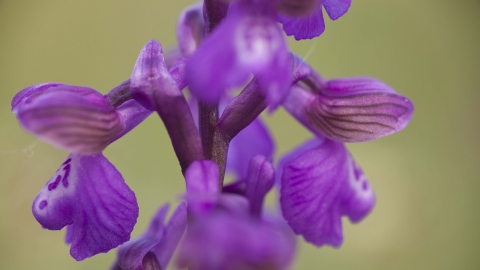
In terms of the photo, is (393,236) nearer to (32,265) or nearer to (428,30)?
(428,30)

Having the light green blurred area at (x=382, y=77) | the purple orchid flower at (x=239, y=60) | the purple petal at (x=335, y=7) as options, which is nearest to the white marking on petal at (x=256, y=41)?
the purple orchid flower at (x=239, y=60)

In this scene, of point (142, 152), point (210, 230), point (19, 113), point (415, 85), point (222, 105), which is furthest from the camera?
point (415, 85)

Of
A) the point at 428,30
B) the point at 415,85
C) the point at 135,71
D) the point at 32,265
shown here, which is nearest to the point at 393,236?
the point at 415,85

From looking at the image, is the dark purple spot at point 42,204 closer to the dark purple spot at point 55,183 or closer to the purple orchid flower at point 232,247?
the dark purple spot at point 55,183

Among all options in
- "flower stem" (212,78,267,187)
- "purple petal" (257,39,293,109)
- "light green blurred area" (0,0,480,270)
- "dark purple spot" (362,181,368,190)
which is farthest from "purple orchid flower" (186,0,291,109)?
"light green blurred area" (0,0,480,270)

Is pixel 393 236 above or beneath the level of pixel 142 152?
beneath

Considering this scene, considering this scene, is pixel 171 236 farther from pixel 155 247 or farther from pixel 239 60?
pixel 239 60

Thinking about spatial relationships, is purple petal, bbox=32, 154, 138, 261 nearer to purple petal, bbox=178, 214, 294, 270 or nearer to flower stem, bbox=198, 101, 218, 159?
flower stem, bbox=198, 101, 218, 159
